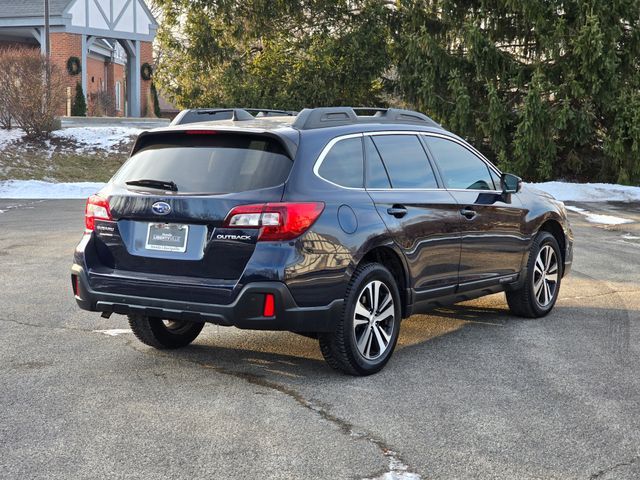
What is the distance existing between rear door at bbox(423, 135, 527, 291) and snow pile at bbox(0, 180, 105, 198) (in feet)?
47.4

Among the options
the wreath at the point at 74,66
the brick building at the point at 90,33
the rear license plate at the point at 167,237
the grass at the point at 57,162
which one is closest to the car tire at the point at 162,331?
the rear license plate at the point at 167,237

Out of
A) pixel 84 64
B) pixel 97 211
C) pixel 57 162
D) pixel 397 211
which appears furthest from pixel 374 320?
pixel 84 64

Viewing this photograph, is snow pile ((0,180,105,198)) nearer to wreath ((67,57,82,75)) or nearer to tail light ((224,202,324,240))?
tail light ((224,202,324,240))

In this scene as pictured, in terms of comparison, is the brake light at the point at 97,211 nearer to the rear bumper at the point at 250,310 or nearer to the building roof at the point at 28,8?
the rear bumper at the point at 250,310

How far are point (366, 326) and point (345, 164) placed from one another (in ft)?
3.48

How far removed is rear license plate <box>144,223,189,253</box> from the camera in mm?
5973

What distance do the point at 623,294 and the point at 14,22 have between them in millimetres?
38753

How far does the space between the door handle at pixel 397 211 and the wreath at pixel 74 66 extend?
4012 centimetres

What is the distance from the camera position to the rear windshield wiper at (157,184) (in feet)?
20.2

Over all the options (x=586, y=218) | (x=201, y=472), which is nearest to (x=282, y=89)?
(x=586, y=218)

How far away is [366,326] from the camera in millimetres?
6375

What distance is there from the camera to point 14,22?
4334cm

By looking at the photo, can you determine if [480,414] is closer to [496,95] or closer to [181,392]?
[181,392]

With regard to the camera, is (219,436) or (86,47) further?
(86,47)
